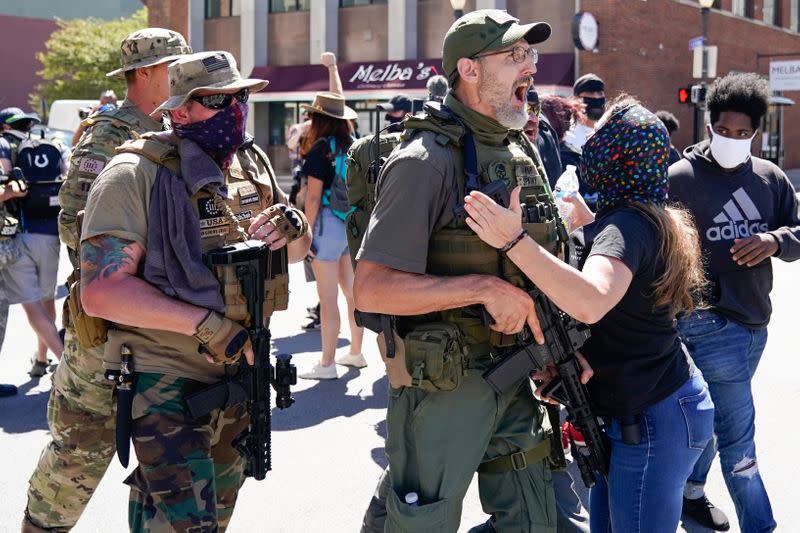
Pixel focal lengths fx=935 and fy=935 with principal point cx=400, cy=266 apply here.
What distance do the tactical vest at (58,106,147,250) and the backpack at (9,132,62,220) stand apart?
9.93ft

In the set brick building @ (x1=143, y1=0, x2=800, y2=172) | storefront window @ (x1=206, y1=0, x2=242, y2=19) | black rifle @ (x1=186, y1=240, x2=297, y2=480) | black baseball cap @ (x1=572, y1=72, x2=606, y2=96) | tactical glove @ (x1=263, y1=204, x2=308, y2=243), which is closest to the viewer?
black rifle @ (x1=186, y1=240, x2=297, y2=480)

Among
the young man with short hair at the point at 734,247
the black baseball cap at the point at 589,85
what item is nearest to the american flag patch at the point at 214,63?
the young man with short hair at the point at 734,247

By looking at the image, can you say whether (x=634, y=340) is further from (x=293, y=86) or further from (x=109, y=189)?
(x=293, y=86)

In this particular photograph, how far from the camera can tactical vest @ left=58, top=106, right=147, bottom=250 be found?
374cm

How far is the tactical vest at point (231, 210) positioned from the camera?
300 centimetres

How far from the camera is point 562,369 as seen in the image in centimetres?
289

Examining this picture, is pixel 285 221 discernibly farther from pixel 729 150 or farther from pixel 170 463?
pixel 729 150

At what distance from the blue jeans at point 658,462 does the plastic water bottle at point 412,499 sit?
0.67 meters

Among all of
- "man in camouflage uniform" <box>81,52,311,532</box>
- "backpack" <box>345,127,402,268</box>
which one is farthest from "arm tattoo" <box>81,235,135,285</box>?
"backpack" <box>345,127,402,268</box>

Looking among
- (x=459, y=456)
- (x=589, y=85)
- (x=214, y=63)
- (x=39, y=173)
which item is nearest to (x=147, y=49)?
(x=214, y=63)

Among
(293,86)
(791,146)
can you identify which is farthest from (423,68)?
(791,146)

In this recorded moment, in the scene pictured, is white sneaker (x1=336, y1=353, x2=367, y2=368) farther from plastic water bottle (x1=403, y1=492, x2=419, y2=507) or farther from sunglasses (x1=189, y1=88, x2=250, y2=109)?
plastic water bottle (x1=403, y1=492, x2=419, y2=507)

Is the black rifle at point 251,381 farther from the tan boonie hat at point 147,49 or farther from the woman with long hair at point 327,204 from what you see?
the woman with long hair at point 327,204

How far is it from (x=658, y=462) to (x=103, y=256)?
184cm
